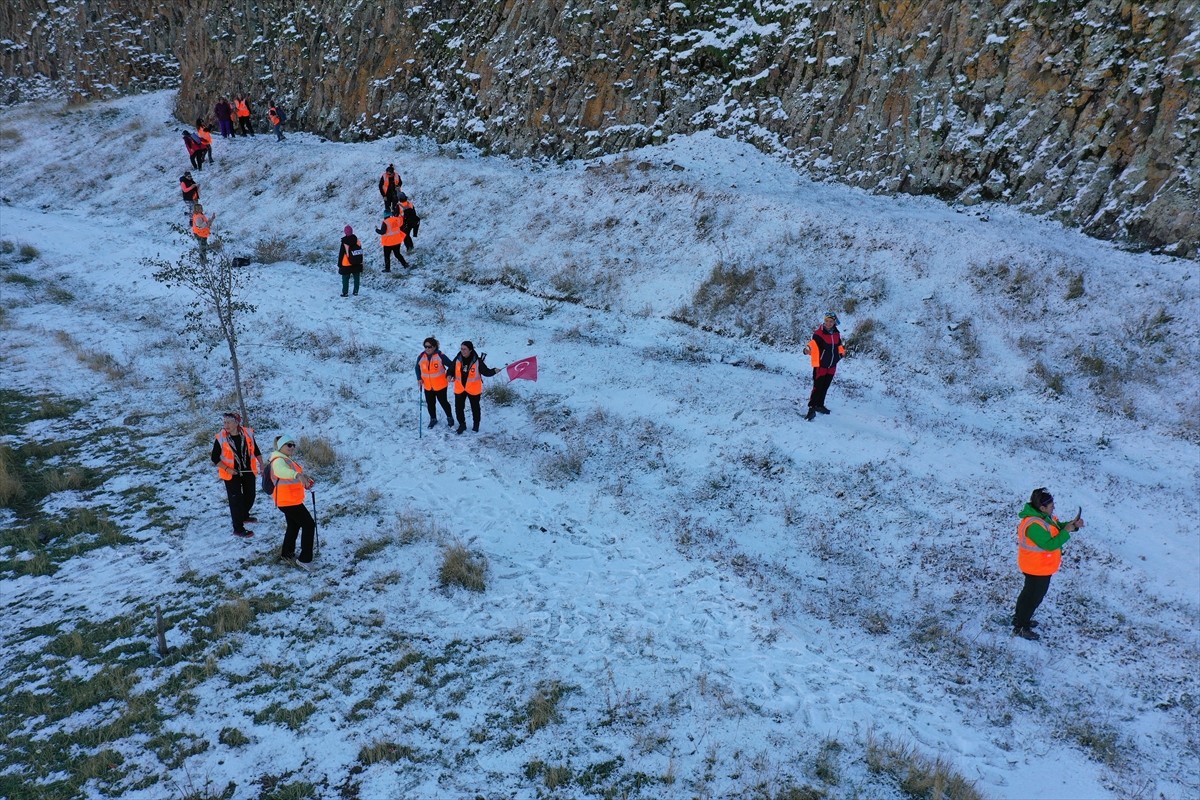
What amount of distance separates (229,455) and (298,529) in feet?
5.39

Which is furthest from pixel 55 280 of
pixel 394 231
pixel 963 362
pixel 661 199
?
pixel 963 362

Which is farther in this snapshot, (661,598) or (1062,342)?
(1062,342)

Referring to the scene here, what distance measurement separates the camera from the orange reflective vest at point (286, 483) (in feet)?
30.0

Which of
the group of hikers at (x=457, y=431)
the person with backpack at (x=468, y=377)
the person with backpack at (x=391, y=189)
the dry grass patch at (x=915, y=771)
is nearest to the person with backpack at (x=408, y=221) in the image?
the person with backpack at (x=391, y=189)

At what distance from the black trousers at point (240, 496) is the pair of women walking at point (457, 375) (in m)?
3.70

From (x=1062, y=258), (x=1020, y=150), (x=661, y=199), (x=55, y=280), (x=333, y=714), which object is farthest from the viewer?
(x=55, y=280)

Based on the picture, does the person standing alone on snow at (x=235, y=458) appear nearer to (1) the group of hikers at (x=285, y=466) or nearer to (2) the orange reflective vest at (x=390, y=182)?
(1) the group of hikers at (x=285, y=466)

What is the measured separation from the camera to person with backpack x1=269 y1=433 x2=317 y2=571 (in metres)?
9.15

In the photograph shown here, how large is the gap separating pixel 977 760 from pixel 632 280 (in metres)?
14.1

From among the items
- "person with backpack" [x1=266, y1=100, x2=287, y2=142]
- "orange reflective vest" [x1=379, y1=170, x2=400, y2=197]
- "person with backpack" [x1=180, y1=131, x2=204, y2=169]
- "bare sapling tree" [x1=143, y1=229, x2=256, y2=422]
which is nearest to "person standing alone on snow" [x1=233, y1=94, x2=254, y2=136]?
"person with backpack" [x1=266, y1=100, x2=287, y2=142]

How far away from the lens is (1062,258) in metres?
14.8

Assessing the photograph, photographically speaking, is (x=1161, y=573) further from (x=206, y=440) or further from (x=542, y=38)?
(x=542, y=38)

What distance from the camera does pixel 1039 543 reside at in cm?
816

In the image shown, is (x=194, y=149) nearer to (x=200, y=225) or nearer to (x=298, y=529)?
(x=200, y=225)
